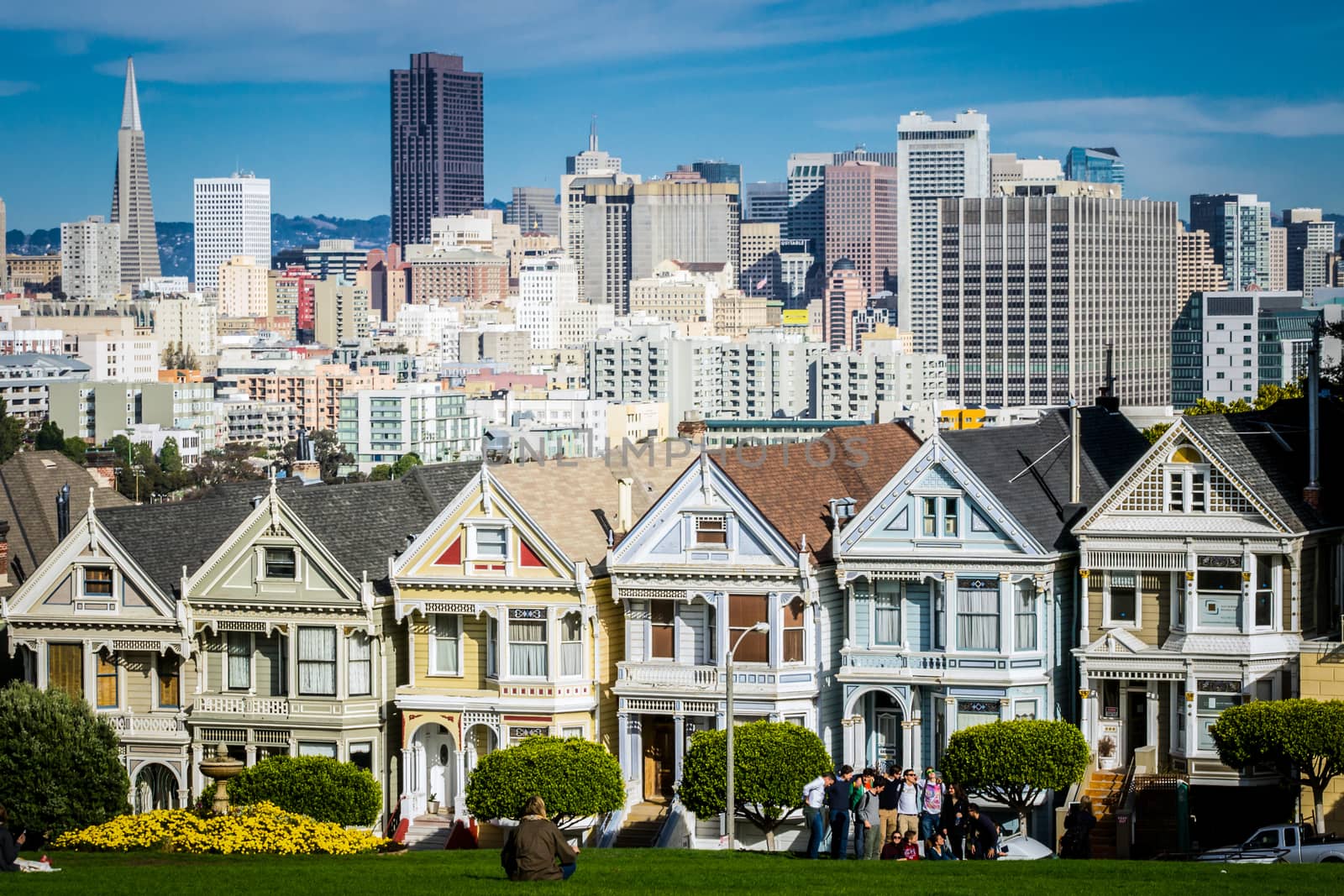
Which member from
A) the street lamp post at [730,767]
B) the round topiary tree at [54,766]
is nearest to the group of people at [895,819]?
the street lamp post at [730,767]

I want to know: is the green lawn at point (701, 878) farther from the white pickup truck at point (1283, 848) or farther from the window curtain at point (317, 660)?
the window curtain at point (317, 660)

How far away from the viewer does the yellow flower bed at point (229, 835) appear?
42.7 meters

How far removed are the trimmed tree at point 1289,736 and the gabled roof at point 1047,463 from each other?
5036mm

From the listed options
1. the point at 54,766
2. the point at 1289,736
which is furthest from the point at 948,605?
the point at 54,766

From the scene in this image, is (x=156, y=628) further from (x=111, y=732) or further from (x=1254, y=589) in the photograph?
(x=1254, y=589)

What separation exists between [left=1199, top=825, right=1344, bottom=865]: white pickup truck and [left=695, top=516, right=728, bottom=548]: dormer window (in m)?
11.1

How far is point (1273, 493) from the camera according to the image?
1785 inches

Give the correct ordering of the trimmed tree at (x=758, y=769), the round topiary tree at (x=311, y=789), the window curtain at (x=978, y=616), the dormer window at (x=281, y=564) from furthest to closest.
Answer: the dormer window at (x=281, y=564), the round topiary tree at (x=311, y=789), the window curtain at (x=978, y=616), the trimmed tree at (x=758, y=769)

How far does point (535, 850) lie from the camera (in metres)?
33.7

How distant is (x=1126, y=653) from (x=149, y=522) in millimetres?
20654

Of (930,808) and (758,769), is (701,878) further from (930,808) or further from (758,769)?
(758,769)

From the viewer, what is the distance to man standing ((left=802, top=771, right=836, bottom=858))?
41.2 meters

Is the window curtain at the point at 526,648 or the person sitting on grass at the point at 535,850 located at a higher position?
the window curtain at the point at 526,648

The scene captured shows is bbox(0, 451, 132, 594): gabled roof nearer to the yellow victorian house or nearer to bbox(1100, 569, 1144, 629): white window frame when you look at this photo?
Answer: the yellow victorian house
